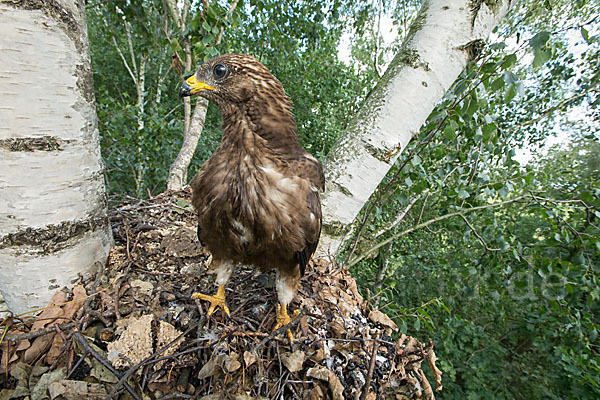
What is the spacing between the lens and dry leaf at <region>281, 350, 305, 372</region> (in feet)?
4.69

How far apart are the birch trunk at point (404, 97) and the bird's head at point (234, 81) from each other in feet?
2.67

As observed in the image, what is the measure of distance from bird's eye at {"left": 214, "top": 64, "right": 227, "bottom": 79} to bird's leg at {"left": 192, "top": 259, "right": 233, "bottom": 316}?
1222mm

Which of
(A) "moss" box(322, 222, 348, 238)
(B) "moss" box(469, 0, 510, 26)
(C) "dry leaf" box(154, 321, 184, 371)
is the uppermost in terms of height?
(B) "moss" box(469, 0, 510, 26)

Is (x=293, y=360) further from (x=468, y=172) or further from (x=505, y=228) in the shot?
(x=505, y=228)

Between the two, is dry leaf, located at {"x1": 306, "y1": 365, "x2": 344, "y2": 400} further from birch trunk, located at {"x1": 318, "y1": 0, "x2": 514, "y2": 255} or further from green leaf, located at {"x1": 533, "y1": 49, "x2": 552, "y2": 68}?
green leaf, located at {"x1": 533, "y1": 49, "x2": 552, "y2": 68}

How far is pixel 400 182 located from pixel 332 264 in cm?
133

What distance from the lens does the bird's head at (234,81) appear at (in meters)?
1.62

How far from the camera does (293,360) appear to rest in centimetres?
146

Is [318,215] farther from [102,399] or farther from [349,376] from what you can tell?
[102,399]

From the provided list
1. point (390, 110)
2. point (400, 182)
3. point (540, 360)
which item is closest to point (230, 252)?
point (390, 110)

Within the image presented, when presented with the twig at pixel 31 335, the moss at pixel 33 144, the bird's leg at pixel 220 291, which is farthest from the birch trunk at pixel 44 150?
the bird's leg at pixel 220 291

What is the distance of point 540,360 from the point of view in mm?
6508

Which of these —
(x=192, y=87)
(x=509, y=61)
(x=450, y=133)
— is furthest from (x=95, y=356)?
(x=509, y=61)

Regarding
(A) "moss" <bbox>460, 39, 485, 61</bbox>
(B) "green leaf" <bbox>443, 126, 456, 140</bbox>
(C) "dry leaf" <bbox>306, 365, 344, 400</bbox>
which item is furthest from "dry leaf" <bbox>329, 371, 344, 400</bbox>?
(A) "moss" <bbox>460, 39, 485, 61</bbox>
